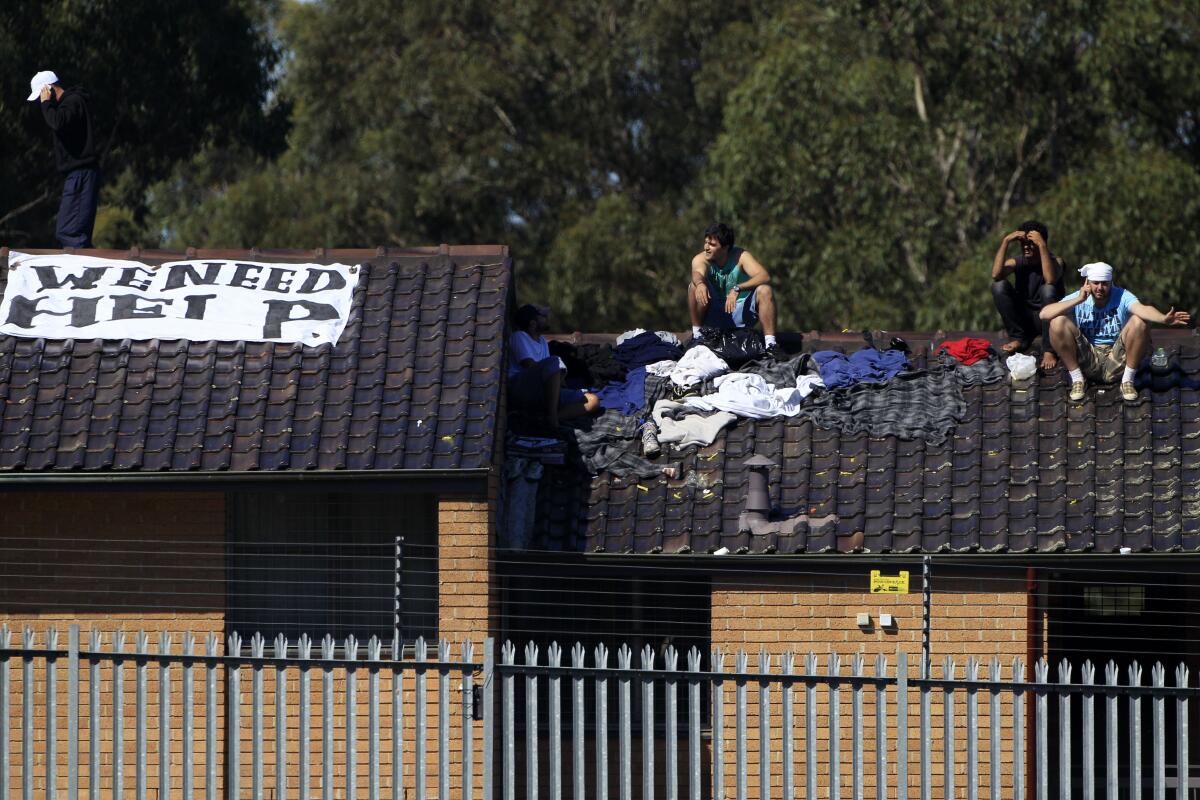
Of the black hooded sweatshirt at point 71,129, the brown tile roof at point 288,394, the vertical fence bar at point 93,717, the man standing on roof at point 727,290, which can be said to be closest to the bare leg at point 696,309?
the man standing on roof at point 727,290

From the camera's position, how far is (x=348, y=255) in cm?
1486

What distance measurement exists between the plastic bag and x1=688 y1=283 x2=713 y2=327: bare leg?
2470 mm

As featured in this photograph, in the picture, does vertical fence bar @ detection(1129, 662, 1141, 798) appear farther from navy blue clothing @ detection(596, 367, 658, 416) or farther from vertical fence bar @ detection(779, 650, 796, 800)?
navy blue clothing @ detection(596, 367, 658, 416)

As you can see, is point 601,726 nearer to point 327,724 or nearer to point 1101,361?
Result: point 327,724

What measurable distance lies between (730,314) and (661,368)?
92 cm

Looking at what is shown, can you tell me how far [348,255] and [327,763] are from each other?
596 cm

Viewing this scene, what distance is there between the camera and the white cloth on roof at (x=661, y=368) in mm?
15102

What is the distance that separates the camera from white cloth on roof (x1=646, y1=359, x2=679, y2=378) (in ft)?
49.5

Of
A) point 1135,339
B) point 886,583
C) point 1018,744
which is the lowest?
point 1018,744

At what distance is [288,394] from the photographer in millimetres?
13547

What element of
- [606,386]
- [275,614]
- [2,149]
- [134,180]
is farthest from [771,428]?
[134,180]

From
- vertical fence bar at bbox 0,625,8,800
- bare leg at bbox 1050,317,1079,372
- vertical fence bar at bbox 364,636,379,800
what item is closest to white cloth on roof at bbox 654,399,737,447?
bare leg at bbox 1050,317,1079,372

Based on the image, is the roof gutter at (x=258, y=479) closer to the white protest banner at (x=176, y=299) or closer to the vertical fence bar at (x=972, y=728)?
the white protest banner at (x=176, y=299)

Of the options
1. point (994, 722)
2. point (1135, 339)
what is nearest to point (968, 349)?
point (1135, 339)
